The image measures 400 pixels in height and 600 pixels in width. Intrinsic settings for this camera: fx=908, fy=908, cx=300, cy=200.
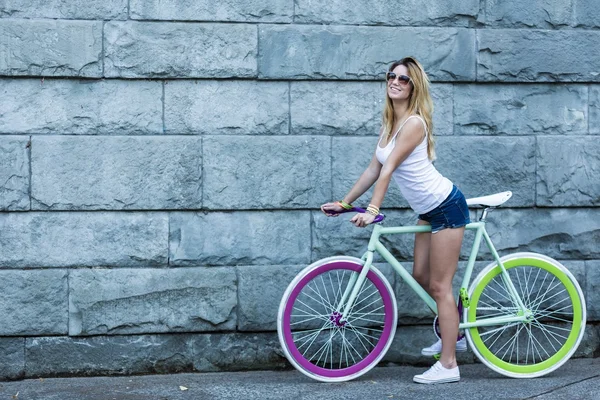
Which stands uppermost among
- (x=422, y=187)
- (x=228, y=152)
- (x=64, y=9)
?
(x=64, y=9)

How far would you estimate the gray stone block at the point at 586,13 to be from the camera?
6301mm

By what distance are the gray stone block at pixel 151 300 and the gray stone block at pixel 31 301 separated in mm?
88

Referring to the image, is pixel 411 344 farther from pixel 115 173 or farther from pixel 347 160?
pixel 115 173

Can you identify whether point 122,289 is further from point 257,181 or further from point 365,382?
point 365,382

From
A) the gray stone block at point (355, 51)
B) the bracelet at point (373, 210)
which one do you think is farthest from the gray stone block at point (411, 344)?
the gray stone block at point (355, 51)

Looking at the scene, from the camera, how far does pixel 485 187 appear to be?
6.24 metres

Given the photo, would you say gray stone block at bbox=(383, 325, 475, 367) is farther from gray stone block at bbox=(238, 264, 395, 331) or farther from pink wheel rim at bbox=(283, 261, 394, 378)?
gray stone block at bbox=(238, 264, 395, 331)

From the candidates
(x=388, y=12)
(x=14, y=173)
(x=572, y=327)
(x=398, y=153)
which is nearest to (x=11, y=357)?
(x=14, y=173)

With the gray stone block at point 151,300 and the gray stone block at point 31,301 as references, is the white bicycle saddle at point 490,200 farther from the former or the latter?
the gray stone block at point 31,301

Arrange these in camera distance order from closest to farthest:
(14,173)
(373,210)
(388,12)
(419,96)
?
1. (373,210)
2. (419,96)
3. (14,173)
4. (388,12)

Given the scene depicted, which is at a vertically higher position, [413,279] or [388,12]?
[388,12]

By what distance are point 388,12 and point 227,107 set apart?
4.14 feet

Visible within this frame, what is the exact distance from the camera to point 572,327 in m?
5.89

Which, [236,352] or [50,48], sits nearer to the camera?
[50,48]
